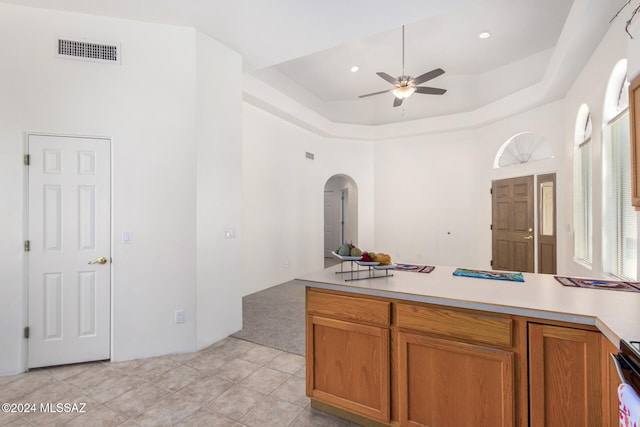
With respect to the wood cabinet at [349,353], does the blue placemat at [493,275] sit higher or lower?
higher

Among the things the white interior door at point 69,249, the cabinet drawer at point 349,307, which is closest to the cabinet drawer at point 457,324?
the cabinet drawer at point 349,307

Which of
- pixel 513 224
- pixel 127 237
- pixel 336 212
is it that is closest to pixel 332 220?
pixel 336 212

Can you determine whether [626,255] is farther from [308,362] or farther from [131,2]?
[131,2]

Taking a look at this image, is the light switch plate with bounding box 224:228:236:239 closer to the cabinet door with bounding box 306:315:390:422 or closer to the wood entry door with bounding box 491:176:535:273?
the cabinet door with bounding box 306:315:390:422

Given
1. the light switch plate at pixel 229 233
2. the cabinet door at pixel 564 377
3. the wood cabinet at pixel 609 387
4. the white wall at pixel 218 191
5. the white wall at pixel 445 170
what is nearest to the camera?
the wood cabinet at pixel 609 387

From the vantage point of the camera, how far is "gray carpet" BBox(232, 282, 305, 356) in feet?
10.9

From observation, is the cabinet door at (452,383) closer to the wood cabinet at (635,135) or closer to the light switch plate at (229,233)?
the wood cabinet at (635,135)

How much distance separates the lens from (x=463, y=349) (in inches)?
61.9

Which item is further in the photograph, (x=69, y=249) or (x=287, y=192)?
(x=287, y=192)

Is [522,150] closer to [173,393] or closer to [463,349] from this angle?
[463,349]

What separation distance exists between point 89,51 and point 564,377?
422cm

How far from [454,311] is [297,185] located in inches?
195

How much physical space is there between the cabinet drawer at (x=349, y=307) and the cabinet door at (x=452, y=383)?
17 centimetres

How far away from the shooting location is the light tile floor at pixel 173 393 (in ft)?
6.74
